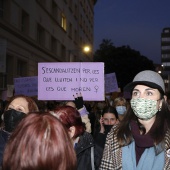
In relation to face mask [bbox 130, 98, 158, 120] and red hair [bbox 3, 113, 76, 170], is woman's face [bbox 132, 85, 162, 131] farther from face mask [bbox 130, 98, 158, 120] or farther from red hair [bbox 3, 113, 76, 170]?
red hair [bbox 3, 113, 76, 170]

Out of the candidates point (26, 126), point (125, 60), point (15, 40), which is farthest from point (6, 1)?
point (125, 60)

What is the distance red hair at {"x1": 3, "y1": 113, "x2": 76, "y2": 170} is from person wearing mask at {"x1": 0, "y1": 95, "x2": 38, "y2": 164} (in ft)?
4.63

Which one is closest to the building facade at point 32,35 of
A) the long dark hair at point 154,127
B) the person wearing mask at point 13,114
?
the person wearing mask at point 13,114

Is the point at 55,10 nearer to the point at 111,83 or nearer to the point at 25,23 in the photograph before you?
the point at 25,23

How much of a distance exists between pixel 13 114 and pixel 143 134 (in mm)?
1329

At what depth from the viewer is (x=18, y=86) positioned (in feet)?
27.7

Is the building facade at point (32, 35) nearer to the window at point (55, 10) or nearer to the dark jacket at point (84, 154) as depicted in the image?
the window at point (55, 10)

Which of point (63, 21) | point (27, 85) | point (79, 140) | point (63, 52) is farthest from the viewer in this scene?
point (63, 52)

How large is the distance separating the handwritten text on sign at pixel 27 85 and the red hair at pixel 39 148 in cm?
653

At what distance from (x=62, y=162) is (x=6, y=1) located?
15248 millimetres

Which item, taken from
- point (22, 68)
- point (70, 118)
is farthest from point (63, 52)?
point (70, 118)

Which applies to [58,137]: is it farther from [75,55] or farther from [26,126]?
[75,55]

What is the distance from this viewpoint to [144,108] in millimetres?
2859

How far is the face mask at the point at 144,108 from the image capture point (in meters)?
2.88
